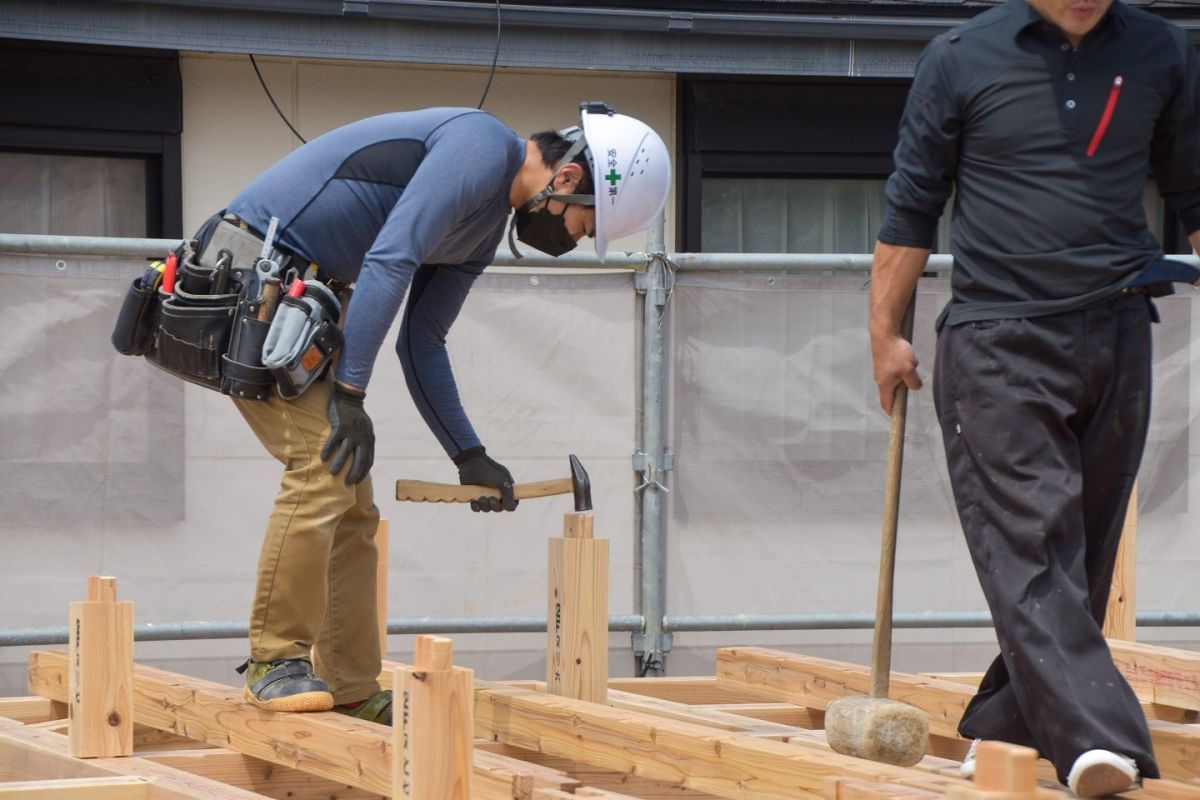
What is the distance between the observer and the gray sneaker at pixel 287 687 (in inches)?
155

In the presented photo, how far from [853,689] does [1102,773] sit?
1.84 meters

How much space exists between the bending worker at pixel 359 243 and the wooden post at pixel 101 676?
325mm

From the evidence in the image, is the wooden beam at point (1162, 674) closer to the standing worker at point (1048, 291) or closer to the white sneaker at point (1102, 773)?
the standing worker at point (1048, 291)

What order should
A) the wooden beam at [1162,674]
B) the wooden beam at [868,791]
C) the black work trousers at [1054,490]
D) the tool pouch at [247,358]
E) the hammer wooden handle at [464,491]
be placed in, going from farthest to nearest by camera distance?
1. the wooden beam at [1162,674]
2. the hammer wooden handle at [464,491]
3. the tool pouch at [247,358]
4. the black work trousers at [1054,490]
5. the wooden beam at [868,791]

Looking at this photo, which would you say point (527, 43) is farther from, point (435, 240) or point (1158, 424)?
point (435, 240)

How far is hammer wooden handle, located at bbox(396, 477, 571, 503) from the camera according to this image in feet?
14.8

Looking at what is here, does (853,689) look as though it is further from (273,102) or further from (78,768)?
(273,102)

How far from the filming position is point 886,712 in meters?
3.48

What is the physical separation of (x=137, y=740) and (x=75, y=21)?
3.84 metres

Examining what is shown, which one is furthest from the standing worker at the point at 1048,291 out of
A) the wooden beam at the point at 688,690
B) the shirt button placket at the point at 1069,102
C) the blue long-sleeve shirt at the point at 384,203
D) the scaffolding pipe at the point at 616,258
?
the scaffolding pipe at the point at 616,258

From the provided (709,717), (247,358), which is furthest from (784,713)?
(247,358)

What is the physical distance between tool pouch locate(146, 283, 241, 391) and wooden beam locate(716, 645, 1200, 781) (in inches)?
82.3

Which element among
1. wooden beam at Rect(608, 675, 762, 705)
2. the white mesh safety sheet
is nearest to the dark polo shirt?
wooden beam at Rect(608, 675, 762, 705)

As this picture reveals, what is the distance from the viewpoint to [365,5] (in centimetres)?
746
